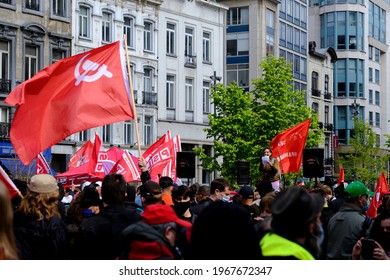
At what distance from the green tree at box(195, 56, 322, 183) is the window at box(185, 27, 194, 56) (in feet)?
14.0

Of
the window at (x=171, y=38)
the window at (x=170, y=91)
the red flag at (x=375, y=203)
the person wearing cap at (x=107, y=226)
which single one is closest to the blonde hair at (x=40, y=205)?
the person wearing cap at (x=107, y=226)

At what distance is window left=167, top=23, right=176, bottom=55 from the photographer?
167ft

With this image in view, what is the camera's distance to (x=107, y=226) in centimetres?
763

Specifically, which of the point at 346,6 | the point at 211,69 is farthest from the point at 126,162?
the point at 346,6

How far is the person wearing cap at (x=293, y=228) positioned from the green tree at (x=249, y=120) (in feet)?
139

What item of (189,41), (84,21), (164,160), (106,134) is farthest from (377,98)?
(164,160)

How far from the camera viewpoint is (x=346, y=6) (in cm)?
8312

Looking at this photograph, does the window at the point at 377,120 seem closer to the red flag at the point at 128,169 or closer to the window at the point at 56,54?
the window at the point at 56,54

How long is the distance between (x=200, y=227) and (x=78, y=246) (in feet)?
7.42

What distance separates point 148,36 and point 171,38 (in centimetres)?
215

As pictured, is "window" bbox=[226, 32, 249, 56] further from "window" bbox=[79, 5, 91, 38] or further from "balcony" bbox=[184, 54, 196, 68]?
"window" bbox=[79, 5, 91, 38]

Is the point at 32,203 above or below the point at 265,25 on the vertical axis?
below

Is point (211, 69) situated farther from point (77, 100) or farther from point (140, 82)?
point (77, 100)

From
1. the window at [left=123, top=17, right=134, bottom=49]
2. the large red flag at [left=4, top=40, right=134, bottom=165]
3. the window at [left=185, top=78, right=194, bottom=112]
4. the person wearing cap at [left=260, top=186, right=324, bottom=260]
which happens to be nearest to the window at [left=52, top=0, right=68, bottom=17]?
the window at [left=123, top=17, right=134, bottom=49]
